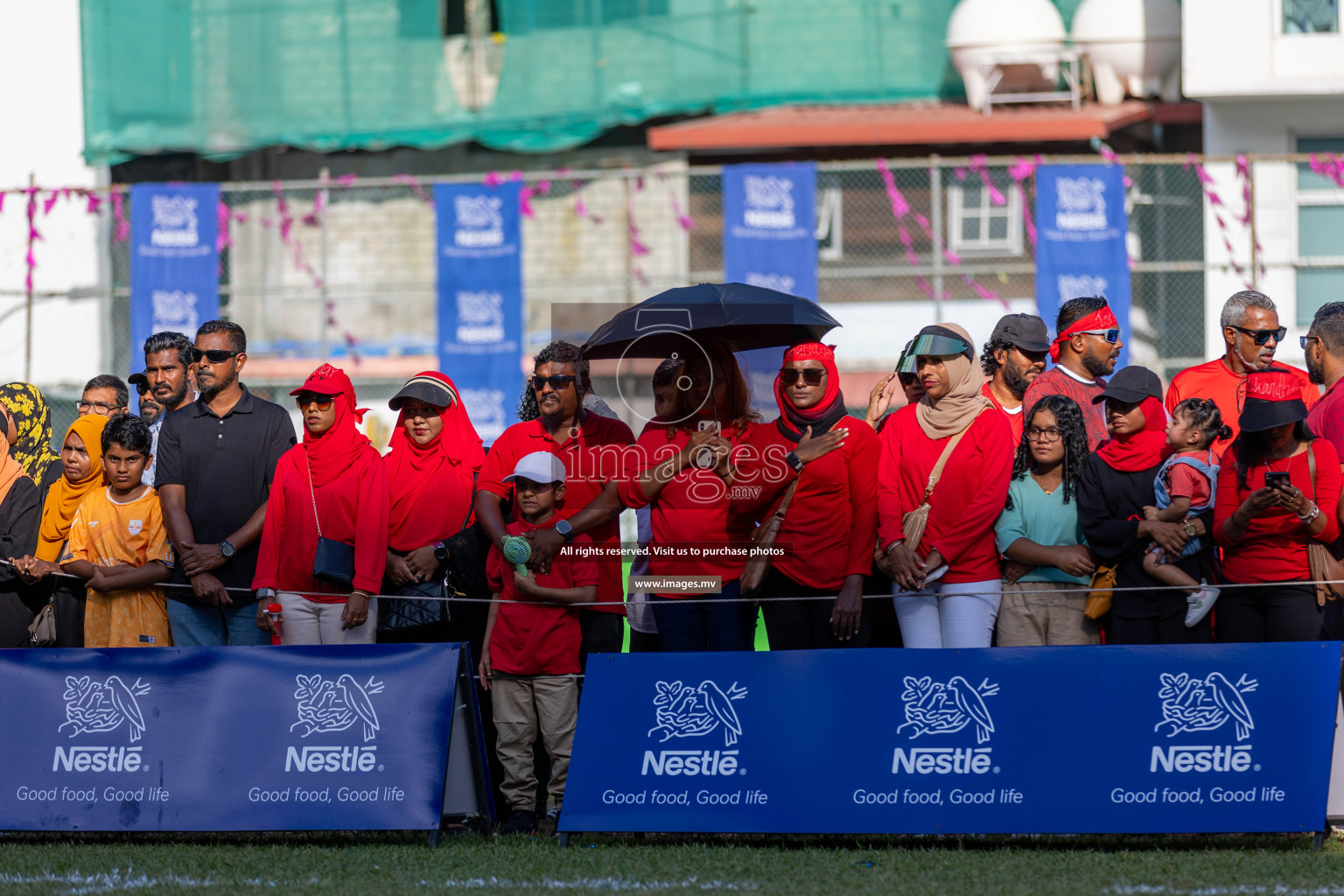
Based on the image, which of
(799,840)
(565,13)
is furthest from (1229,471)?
(565,13)

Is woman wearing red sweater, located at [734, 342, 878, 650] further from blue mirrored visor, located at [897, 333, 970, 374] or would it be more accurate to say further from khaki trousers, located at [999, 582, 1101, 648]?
khaki trousers, located at [999, 582, 1101, 648]

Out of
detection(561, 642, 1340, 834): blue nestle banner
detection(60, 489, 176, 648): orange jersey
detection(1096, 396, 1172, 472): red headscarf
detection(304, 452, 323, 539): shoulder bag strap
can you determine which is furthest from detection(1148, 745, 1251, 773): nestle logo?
detection(60, 489, 176, 648): orange jersey

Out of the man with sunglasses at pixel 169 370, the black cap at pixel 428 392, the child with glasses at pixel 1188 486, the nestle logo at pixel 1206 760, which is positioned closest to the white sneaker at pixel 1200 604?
the child with glasses at pixel 1188 486

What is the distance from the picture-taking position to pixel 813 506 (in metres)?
6.06

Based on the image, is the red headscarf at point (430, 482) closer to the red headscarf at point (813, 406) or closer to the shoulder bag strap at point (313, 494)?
the shoulder bag strap at point (313, 494)

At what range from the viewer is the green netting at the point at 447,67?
1905cm

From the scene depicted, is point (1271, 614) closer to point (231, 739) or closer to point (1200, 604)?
point (1200, 604)

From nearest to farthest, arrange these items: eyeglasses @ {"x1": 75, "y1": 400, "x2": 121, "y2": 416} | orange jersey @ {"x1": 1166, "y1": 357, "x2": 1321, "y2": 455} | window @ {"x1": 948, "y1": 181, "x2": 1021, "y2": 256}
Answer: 1. orange jersey @ {"x1": 1166, "y1": 357, "x2": 1321, "y2": 455}
2. eyeglasses @ {"x1": 75, "y1": 400, "x2": 121, "y2": 416}
3. window @ {"x1": 948, "y1": 181, "x2": 1021, "y2": 256}

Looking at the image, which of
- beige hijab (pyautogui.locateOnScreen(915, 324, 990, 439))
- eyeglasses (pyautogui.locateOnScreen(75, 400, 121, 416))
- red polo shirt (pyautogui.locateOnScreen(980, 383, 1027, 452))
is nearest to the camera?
beige hijab (pyautogui.locateOnScreen(915, 324, 990, 439))

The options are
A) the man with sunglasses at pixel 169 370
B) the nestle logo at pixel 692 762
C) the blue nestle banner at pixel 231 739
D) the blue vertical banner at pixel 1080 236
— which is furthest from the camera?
the blue vertical banner at pixel 1080 236

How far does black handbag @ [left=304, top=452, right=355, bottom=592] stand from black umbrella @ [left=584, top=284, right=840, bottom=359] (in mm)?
1313

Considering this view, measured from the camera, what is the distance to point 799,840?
552 centimetres

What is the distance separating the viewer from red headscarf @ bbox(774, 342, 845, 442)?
20.1ft

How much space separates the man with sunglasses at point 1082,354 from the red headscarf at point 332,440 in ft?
9.71
